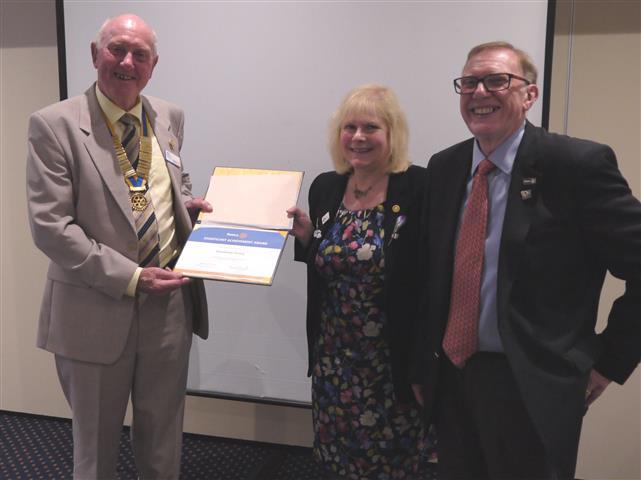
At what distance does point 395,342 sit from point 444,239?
0.44 m

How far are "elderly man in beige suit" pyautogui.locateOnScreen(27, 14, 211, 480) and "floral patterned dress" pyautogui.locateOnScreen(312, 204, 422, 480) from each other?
52 cm

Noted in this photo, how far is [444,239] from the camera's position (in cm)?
157

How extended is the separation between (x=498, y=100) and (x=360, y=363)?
3.17 feet

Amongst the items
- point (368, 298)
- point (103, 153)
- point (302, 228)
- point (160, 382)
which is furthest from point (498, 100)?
point (160, 382)

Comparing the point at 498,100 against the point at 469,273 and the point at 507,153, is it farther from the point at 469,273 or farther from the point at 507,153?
the point at 469,273

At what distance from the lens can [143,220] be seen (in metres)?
1.83

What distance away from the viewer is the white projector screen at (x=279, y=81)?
2.36 meters

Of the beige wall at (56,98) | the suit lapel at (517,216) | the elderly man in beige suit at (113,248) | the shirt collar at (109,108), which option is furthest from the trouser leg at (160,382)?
the suit lapel at (517,216)

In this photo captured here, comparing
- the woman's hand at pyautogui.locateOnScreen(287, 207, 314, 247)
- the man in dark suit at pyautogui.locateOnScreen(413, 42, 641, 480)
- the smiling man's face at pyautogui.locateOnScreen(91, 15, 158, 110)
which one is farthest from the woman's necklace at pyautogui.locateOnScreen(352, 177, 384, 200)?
the smiling man's face at pyautogui.locateOnScreen(91, 15, 158, 110)

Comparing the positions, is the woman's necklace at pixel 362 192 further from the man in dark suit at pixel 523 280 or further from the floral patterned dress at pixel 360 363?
the man in dark suit at pixel 523 280

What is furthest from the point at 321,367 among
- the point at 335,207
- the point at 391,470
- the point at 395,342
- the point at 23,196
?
the point at 23,196

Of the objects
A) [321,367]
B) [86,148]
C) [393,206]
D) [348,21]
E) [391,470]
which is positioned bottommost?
[391,470]

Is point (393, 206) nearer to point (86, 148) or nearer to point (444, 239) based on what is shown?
point (444, 239)

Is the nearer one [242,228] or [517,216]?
[517,216]
